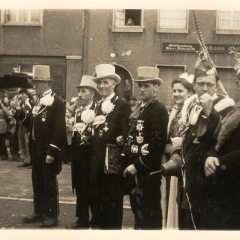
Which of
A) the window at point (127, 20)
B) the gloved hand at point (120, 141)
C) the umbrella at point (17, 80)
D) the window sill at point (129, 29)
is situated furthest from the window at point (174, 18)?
the umbrella at point (17, 80)

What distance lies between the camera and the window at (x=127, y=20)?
160 inches

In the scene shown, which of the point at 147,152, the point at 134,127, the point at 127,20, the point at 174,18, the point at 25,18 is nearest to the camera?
the point at 147,152

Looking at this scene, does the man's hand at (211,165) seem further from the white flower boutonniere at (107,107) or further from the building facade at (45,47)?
the building facade at (45,47)

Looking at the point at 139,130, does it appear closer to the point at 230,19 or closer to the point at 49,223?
the point at 49,223

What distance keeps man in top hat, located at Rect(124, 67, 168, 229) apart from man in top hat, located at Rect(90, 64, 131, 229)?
105 millimetres

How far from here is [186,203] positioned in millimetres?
2586

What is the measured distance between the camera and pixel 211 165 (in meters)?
2.34

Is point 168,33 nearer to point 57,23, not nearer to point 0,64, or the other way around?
point 57,23

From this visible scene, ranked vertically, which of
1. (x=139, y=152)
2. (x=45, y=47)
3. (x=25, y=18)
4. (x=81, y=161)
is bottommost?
(x=81, y=161)

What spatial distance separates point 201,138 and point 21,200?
2.05 meters

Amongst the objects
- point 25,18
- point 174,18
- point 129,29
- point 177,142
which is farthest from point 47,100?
point 129,29

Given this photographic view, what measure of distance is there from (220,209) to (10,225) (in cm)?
151

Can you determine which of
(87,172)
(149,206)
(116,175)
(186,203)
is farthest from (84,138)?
(186,203)

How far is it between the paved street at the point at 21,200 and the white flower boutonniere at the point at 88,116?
78 centimetres
